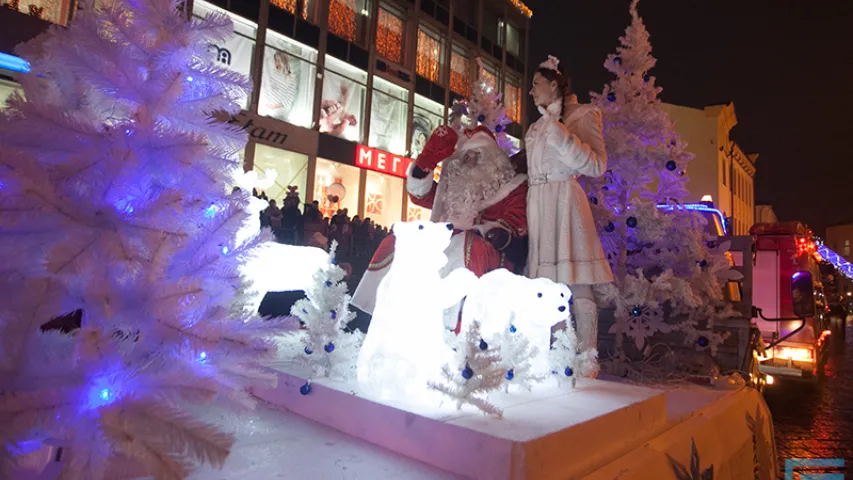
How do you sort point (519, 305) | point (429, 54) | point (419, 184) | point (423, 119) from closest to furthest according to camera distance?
point (519, 305), point (419, 184), point (423, 119), point (429, 54)

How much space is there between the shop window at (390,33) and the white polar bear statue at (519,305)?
1690cm

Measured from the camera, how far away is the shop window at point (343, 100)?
16.4 metres

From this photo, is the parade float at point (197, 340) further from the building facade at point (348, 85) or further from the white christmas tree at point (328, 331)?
the building facade at point (348, 85)

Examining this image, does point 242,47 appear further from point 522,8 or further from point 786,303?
point 522,8

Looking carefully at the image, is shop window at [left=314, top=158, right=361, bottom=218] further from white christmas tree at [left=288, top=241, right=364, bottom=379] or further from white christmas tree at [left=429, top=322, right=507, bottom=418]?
white christmas tree at [left=429, top=322, right=507, bottom=418]

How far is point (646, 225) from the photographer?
5211 mm

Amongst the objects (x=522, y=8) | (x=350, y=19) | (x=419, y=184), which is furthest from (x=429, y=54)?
(x=419, y=184)

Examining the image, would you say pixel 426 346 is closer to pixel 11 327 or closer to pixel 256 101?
pixel 11 327

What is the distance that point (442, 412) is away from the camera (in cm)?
230

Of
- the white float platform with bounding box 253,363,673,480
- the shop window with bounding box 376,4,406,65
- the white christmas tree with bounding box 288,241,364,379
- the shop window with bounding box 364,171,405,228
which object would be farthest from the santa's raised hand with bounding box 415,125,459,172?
the shop window with bounding box 376,4,406,65

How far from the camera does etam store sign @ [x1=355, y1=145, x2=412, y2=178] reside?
56.1 ft

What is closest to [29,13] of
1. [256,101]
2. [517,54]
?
[256,101]

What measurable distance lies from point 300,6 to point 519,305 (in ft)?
50.7

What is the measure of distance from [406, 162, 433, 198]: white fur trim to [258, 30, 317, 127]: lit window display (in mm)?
11254
